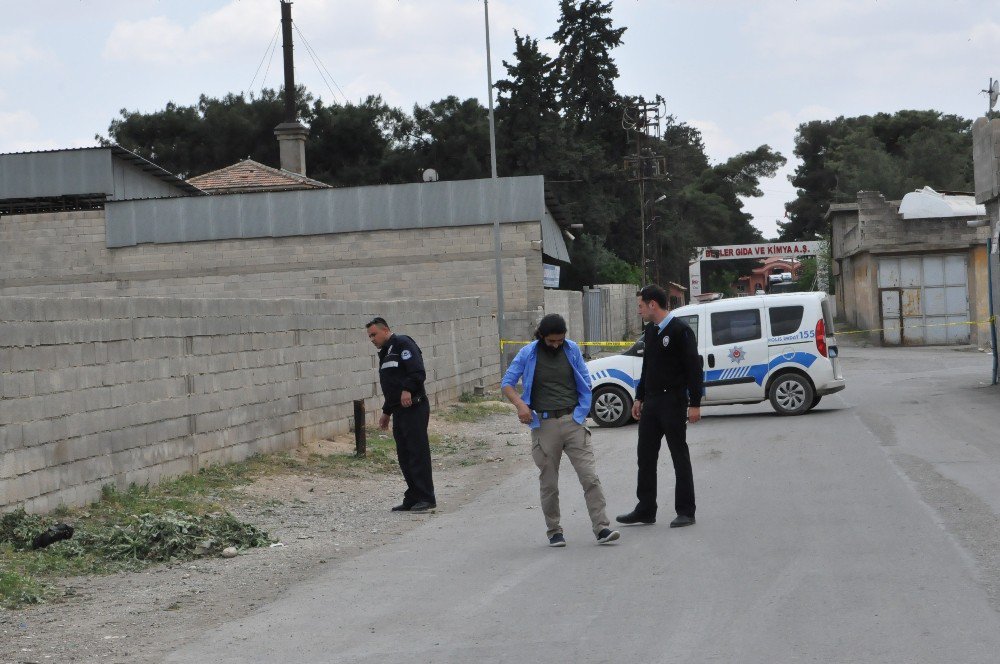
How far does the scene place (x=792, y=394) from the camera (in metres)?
18.5

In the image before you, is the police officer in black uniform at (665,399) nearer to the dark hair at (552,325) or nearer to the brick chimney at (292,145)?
the dark hair at (552,325)

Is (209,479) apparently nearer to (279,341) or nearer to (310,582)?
(279,341)

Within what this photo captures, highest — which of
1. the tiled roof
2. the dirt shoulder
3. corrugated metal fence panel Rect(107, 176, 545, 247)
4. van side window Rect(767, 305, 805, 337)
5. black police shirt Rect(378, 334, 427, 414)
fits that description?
the tiled roof

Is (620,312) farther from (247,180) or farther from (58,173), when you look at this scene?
(58,173)

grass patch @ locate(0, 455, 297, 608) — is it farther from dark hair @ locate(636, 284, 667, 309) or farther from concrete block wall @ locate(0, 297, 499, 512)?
dark hair @ locate(636, 284, 667, 309)

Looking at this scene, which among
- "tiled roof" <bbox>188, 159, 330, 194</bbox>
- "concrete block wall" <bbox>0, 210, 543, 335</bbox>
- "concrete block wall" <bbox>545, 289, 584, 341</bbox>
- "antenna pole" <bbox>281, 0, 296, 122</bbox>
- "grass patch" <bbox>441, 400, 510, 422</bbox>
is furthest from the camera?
"antenna pole" <bbox>281, 0, 296, 122</bbox>

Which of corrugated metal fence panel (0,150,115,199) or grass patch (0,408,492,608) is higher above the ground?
corrugated metal fence panel (0,150,115,199)

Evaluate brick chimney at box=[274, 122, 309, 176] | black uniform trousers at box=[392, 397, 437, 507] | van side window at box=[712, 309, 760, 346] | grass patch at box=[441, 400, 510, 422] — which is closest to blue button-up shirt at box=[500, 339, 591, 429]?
black uniform trousers at box=[392, 397, 437, 507]

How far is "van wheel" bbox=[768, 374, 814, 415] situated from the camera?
18391 mm

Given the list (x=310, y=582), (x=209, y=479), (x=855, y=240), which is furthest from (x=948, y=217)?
(x=310, y=582)

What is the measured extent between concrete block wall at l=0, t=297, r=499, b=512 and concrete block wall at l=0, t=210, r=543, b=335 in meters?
15.9

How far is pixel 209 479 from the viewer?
12.6 metres

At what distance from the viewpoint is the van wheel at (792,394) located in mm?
18391

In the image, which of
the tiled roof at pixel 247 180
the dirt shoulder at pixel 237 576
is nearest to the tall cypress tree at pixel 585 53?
the tiled roof at pixel 247 180
